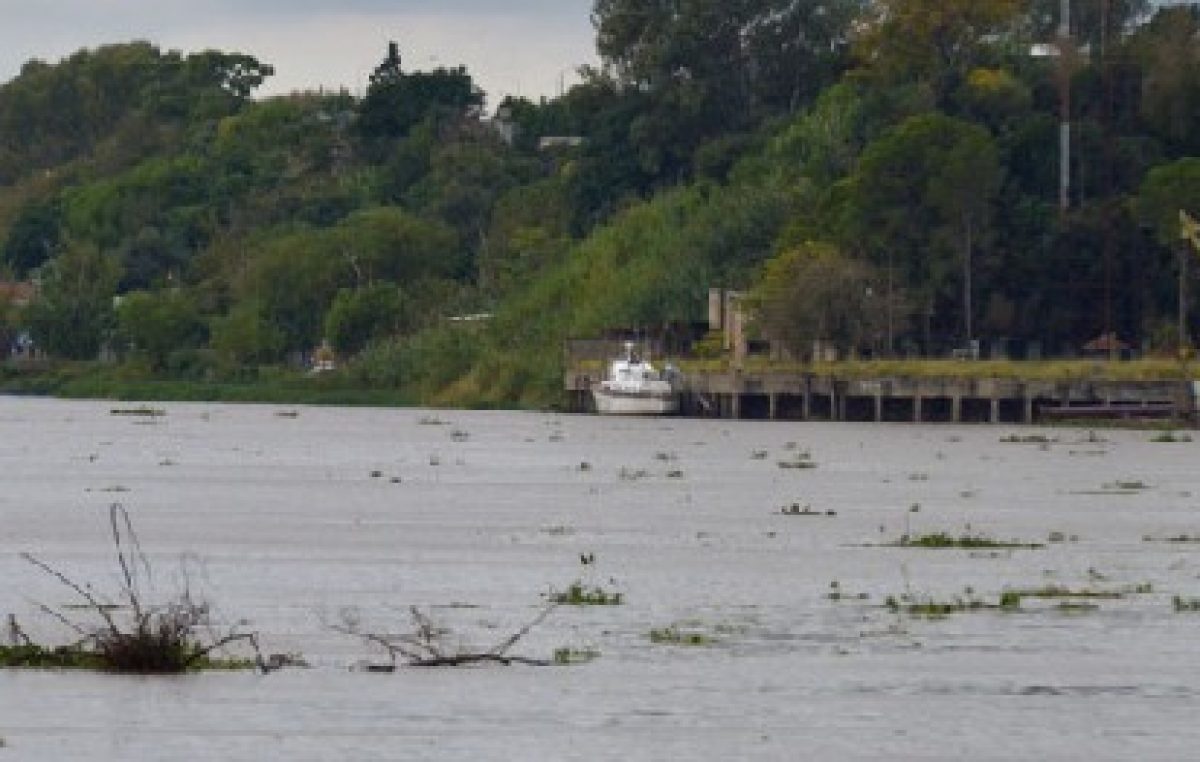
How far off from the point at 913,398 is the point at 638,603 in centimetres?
10477

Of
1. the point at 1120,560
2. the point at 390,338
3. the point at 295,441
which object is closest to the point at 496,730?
the point at 1120,560

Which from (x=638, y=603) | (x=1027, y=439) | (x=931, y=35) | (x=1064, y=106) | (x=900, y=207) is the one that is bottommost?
(x=638, y=603)

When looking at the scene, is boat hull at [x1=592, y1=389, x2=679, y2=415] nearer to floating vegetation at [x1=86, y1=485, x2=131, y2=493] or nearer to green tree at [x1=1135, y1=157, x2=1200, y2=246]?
green tree at [x1=1135, y1=157, x2=1200, y2=246]

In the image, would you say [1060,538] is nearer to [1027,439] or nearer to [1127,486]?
[1127,486]

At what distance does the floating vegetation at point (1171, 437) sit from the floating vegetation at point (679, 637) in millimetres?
83032

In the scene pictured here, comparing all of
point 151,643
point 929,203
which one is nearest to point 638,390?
point 929,203

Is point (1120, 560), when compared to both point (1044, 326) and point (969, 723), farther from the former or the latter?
point (1044, 326)

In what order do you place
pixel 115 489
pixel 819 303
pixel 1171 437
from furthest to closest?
pixel 819 303 → pixel 1171 437 → pixel 115 489

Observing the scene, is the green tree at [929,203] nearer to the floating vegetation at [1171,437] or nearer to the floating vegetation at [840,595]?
the floating vegetation at [1171,437]

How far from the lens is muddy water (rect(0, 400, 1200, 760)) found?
114 feet

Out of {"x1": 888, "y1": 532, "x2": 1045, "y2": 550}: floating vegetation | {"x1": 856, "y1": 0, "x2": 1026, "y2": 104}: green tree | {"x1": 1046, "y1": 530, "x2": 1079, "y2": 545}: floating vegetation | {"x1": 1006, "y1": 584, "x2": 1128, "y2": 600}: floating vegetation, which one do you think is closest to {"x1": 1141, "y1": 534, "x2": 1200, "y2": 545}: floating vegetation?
{"x1": 1046, "y1": 530, "x2": 1079, "y2": 545}: floating vegetation

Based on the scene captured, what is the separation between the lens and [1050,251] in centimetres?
16075

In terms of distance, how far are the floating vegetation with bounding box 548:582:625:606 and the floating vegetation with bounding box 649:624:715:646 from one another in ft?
10.9

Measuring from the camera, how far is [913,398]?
15200 centimetres
